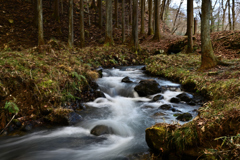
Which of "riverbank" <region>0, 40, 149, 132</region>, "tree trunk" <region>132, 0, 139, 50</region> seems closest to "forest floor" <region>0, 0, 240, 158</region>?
"riverbank" <region>0, 40, 149, 132</region>

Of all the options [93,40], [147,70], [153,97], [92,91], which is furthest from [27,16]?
[153,97]

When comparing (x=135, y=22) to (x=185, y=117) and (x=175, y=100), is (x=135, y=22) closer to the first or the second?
(x=175, y=100)

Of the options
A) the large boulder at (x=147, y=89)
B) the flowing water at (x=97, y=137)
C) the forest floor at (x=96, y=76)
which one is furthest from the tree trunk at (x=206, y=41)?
the flowing water at (x=97, y=137)

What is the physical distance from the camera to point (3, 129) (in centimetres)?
453

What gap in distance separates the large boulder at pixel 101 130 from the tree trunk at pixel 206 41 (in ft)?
20.9

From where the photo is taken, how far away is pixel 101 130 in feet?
16.4

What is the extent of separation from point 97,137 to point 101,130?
0.91 ft

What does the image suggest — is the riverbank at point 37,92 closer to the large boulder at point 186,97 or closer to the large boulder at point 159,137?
the large boulder at point 159,137

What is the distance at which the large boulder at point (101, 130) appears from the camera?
16.2 feet

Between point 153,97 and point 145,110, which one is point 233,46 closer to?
point 153,97

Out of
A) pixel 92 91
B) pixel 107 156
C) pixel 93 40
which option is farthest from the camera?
pixel 93 40

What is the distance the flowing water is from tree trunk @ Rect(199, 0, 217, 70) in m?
3.31

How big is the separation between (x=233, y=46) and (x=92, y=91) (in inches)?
441

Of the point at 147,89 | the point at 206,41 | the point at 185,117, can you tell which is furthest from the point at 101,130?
the point at 206,41
